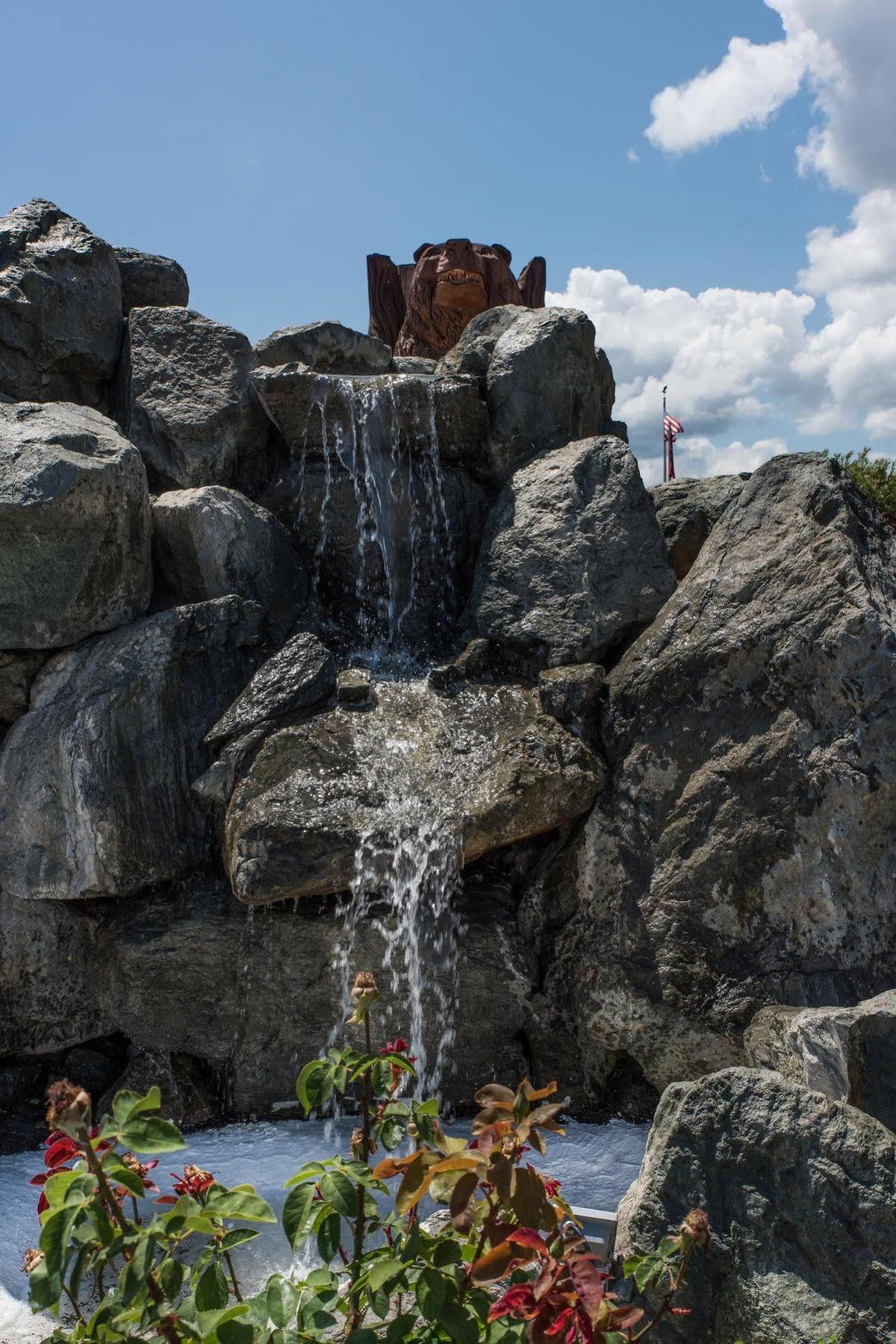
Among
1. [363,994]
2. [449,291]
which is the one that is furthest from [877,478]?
[363,994]

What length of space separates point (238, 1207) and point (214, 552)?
462cm

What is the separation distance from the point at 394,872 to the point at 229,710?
123cm

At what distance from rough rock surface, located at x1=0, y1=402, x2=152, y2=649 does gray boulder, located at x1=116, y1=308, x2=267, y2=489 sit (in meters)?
0.98

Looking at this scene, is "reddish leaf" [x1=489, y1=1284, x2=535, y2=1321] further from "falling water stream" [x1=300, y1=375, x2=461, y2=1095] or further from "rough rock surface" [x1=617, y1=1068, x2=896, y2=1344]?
"falling water stream" [x1=300, y1=375, x2=461, y2=1095]

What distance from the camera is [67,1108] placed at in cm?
155

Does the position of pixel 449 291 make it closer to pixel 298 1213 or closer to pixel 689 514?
pixel 689 514

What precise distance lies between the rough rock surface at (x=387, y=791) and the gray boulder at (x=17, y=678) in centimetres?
140

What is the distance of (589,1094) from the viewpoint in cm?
489

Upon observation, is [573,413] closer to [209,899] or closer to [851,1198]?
[209,899]

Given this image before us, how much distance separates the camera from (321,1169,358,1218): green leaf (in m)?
1.88

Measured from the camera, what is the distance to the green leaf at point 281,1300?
1909 millimetres

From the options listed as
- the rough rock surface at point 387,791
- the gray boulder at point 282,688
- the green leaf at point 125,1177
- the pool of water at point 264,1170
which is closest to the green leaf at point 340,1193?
the green leaf at point 125,1177

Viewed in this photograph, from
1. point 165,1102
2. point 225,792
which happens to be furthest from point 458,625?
point 165,1102

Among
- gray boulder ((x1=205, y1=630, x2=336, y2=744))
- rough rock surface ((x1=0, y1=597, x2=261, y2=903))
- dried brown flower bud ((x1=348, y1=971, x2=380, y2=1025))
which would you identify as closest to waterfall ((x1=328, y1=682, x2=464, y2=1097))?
gray boulder ((x1=205, y1=630, x2=336, y2=744))
